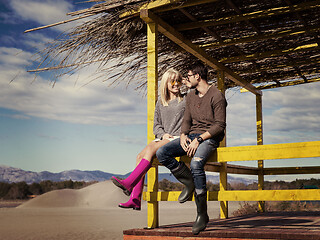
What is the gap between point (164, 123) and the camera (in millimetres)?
4820

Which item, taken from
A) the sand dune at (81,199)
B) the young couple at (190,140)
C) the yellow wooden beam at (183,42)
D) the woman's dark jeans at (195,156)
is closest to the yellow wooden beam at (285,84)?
the yellow wooden beam at (183,42)

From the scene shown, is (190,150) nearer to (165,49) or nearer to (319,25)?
(165,49)

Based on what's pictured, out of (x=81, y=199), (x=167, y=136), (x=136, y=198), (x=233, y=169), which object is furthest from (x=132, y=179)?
(x=81, y=199)

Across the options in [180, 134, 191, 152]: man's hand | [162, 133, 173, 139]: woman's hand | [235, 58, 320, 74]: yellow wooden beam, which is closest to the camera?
[180, 134, 191, 152]: man's hand

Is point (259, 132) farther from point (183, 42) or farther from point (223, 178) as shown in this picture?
point (183, 42)

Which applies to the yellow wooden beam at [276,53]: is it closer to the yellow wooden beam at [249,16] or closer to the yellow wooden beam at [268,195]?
the yellow wooden beam at [249,16]

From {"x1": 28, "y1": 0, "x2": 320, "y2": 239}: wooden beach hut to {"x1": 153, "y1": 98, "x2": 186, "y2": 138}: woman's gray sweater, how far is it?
12.1 inches

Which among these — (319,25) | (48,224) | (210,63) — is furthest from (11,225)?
(319,25)

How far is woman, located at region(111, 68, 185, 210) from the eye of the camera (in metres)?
4.36

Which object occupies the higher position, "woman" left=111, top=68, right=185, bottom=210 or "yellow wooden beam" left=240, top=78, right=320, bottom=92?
"yellow wooden beam" left=240, top=78, right=320, bottom=92

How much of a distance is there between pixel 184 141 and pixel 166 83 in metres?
0.84

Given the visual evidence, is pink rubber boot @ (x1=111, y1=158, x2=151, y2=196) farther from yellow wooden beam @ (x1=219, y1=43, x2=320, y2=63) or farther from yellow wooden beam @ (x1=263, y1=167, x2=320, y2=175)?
yellow wooden beam @ (x1=263, y1=167, x2=320, y2=175)

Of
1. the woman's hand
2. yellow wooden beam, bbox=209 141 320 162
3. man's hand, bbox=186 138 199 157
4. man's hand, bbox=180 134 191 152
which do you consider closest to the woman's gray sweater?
the woman's hand

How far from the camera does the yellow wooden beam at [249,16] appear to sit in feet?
17.4
